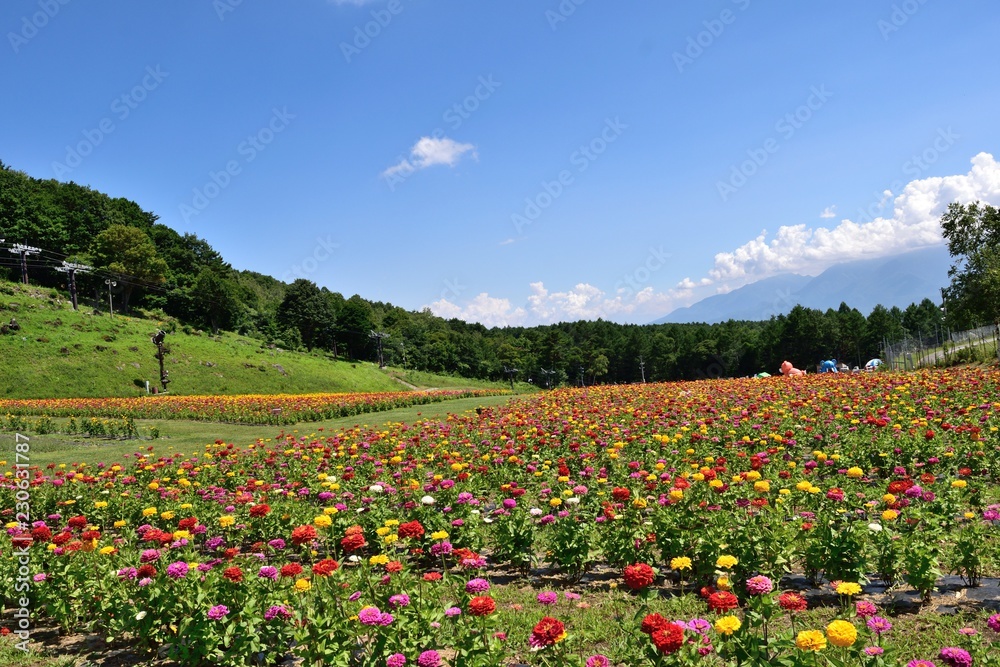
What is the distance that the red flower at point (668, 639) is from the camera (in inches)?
93.2

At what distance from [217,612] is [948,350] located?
44.8m

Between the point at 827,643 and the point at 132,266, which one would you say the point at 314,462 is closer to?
the point at 827,643

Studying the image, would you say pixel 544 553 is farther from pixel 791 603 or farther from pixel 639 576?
pixel 791 603

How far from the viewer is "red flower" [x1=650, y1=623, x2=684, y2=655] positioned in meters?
2.37

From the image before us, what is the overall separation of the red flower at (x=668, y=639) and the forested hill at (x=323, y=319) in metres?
67.8

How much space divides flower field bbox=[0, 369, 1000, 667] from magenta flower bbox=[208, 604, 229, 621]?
0.18m

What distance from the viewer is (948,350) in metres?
35.9

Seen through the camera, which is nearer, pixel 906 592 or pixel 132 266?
pixel 906 592

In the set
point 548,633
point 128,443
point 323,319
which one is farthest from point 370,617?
point 323,319

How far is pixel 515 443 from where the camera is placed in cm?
1012

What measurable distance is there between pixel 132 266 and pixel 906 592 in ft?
272

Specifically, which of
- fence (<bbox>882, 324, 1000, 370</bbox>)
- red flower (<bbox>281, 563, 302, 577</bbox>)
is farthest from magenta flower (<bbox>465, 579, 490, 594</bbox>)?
fence (<bbox>882, 324, 1000, 370</bbox>)

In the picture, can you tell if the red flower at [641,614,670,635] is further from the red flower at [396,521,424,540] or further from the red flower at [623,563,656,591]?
the red flower at [396,521,424,540]

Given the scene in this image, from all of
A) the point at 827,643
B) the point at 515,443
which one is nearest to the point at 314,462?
the point at 515,443
